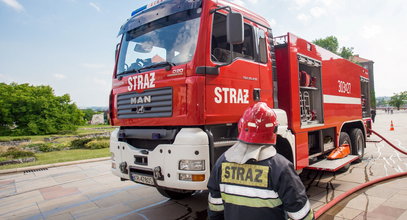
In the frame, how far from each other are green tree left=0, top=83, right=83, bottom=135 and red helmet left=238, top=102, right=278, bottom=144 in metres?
28.2

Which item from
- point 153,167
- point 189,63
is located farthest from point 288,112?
point 153,167

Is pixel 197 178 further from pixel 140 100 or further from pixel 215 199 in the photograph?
pixel 140 100

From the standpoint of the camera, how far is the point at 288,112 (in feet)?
14.3

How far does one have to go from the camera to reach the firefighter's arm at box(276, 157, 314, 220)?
147 cm

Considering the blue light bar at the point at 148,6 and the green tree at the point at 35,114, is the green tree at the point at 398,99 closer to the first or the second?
the green tree at the point at 35,114

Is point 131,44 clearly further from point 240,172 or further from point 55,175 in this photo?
point 55,175

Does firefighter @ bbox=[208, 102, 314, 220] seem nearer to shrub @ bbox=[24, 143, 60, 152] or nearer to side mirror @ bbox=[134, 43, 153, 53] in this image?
→ side mirror @ bbox=[134, 43, 153, 53]

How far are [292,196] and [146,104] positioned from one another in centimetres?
258

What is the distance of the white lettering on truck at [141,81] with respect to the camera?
3589 mm

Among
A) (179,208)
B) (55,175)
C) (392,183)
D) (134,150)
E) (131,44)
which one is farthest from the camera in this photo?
(55,175)

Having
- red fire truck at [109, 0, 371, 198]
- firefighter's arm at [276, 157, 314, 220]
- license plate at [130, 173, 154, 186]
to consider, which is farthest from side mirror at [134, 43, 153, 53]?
firefighter's arm at [276, 157, 314, 220]

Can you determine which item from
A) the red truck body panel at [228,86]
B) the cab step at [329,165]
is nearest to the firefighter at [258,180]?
the red truck body panel at [228,86]

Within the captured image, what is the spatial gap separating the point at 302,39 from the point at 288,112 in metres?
1.50

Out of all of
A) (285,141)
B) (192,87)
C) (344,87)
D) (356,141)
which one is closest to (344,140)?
(356,141)
